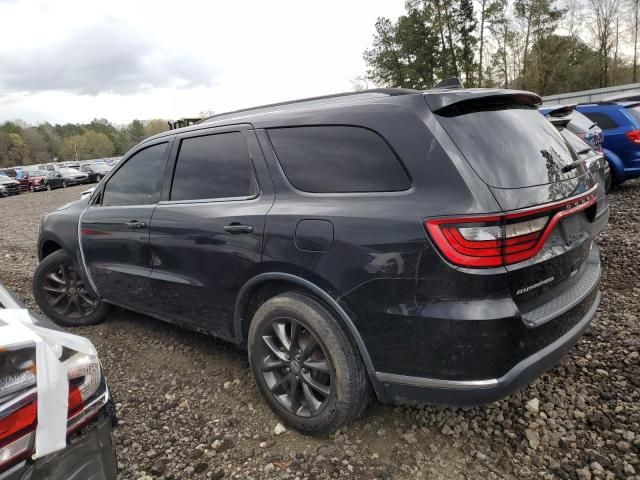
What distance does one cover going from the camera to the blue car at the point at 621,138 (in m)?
7.21

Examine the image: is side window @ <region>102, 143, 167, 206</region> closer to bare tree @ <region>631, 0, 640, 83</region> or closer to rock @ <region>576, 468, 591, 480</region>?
rock @ <region>576, 468, 591, 480</region>

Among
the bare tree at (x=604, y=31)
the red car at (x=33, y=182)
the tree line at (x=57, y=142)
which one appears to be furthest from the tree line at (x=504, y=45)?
the tree line at (x=57, y=142)

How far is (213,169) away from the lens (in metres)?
2.92

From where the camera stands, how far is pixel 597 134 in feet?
22.5

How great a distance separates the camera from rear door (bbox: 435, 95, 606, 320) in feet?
6.31

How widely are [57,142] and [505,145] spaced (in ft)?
394

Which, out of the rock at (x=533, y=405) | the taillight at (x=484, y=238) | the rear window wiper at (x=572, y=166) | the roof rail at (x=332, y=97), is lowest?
the rock at (x=533, y=405)

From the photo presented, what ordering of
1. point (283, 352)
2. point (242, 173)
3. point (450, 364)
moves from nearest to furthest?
point (450, 364) < point (283, 352) < point (242, 173)

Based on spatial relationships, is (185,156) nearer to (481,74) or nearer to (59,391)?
(59,391)

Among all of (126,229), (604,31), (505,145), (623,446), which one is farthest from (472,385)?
(604,31)

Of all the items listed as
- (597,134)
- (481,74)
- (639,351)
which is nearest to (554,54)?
(481,74)

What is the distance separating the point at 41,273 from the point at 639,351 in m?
4.90

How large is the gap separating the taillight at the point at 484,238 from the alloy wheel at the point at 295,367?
84cm

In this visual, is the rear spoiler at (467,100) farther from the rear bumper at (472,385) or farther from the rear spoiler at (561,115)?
the rear spoiler at (561,115)
